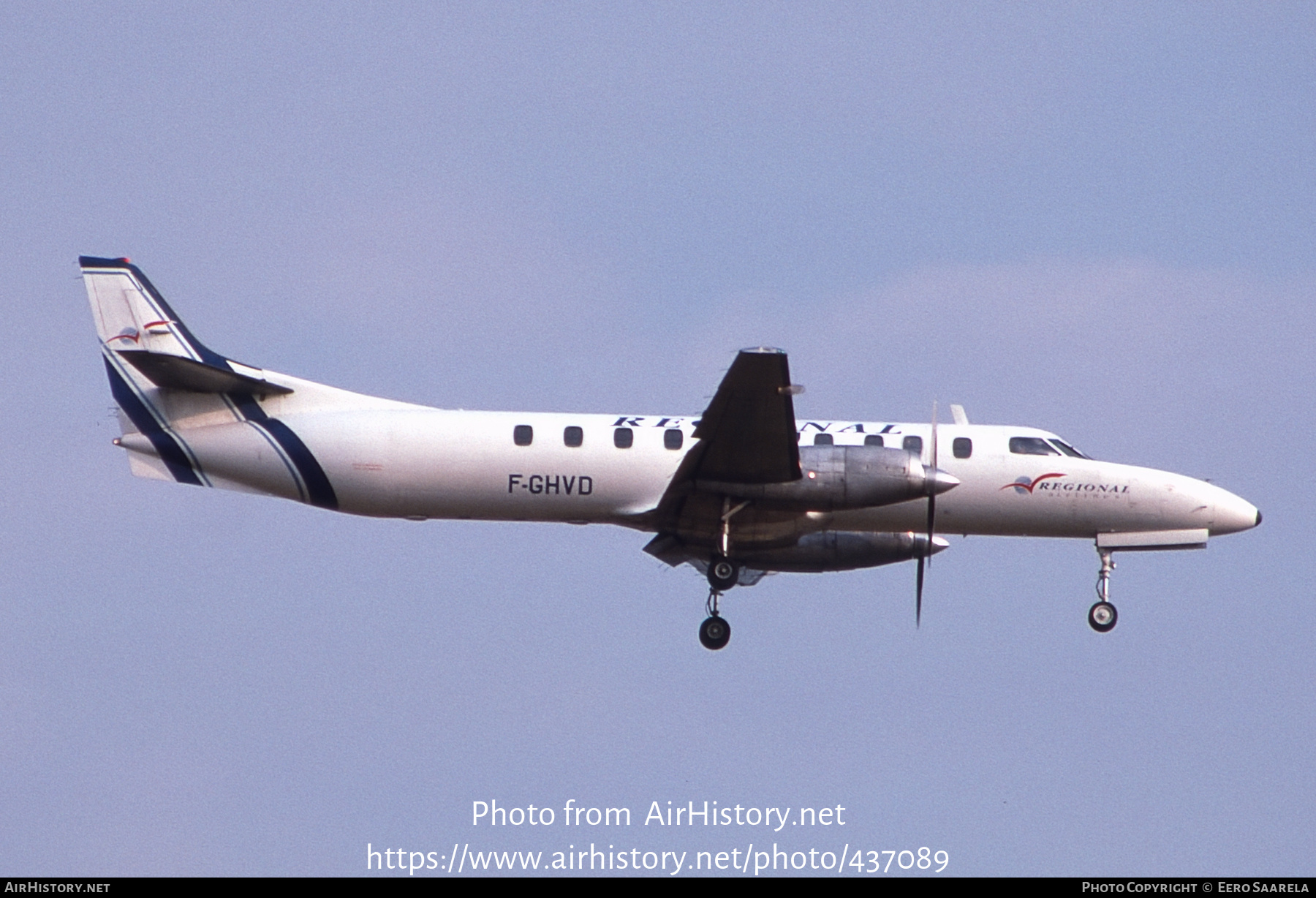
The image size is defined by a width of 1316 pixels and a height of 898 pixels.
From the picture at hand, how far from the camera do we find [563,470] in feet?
102

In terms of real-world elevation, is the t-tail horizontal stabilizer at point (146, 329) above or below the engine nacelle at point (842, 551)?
above

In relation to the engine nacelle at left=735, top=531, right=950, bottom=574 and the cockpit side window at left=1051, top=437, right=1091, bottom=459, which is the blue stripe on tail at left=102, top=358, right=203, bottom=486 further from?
the cockpit side window at left=1051, top=437, right=1091, bottom=459

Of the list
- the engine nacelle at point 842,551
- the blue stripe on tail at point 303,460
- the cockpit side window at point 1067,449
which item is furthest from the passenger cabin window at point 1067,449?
the blue stripe on tail at point 303,460

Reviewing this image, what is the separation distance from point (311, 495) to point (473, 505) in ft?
8.70

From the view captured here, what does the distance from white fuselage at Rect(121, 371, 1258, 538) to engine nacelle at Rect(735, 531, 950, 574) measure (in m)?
0.96

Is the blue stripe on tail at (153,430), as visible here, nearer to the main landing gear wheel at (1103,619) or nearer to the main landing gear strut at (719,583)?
the main landing gear strut at (719,583)

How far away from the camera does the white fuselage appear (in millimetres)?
31000

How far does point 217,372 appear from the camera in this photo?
103 feet

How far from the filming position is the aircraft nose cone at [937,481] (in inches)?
1183

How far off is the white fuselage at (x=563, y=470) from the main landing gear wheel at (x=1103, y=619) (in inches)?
52.6

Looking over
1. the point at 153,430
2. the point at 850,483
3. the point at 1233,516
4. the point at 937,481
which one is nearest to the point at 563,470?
the point at 850,483

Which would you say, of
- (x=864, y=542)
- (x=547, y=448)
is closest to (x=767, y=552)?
(x=864, y=542)

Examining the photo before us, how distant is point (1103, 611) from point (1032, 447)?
297 cm
